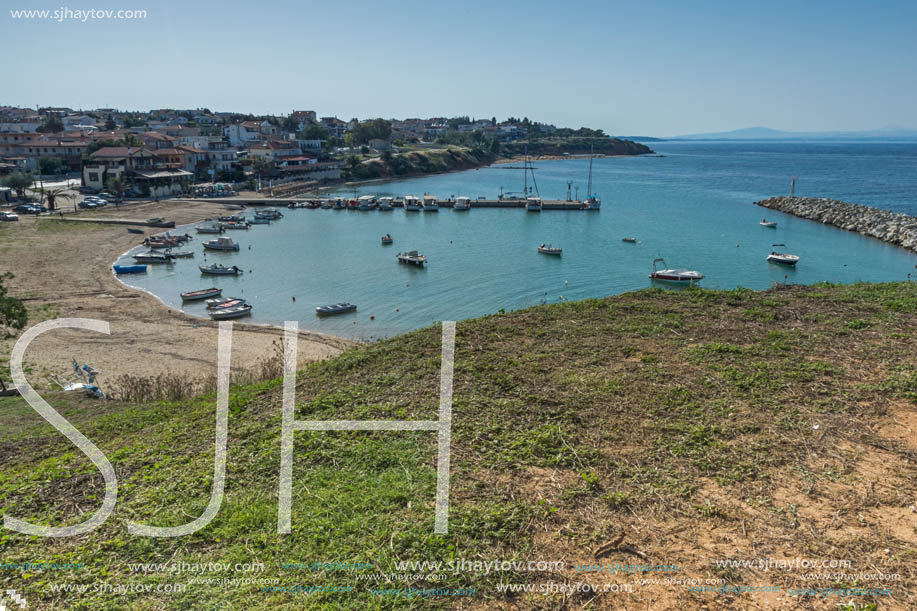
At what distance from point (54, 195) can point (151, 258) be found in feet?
62.7

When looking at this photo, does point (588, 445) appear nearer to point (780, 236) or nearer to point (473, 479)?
point (473, 479)

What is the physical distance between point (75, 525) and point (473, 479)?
140 inches

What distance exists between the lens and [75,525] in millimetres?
4730

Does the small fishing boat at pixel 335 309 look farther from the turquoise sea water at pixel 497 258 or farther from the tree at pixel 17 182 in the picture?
the tree at pixel 17 182

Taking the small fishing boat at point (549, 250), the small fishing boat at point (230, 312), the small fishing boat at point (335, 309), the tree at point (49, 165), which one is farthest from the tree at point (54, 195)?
the small fishing boat at point (549, 250)

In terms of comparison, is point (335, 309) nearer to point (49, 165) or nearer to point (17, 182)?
point (17, 182)

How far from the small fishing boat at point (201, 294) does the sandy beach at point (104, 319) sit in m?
1.46

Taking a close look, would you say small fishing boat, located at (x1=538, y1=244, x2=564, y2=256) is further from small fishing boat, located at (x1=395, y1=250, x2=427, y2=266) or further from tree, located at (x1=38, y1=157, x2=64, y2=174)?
tree, located at (x1=38, y1=157, x2=64, y2=174)

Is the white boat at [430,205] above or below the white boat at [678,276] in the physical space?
above

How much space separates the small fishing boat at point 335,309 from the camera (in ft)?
79.3

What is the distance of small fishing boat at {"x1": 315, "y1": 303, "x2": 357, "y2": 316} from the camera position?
79.3 feet

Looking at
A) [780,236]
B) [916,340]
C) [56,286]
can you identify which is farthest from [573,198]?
[916,340]

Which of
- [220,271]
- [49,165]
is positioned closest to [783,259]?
[220,271]

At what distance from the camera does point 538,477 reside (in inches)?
205
